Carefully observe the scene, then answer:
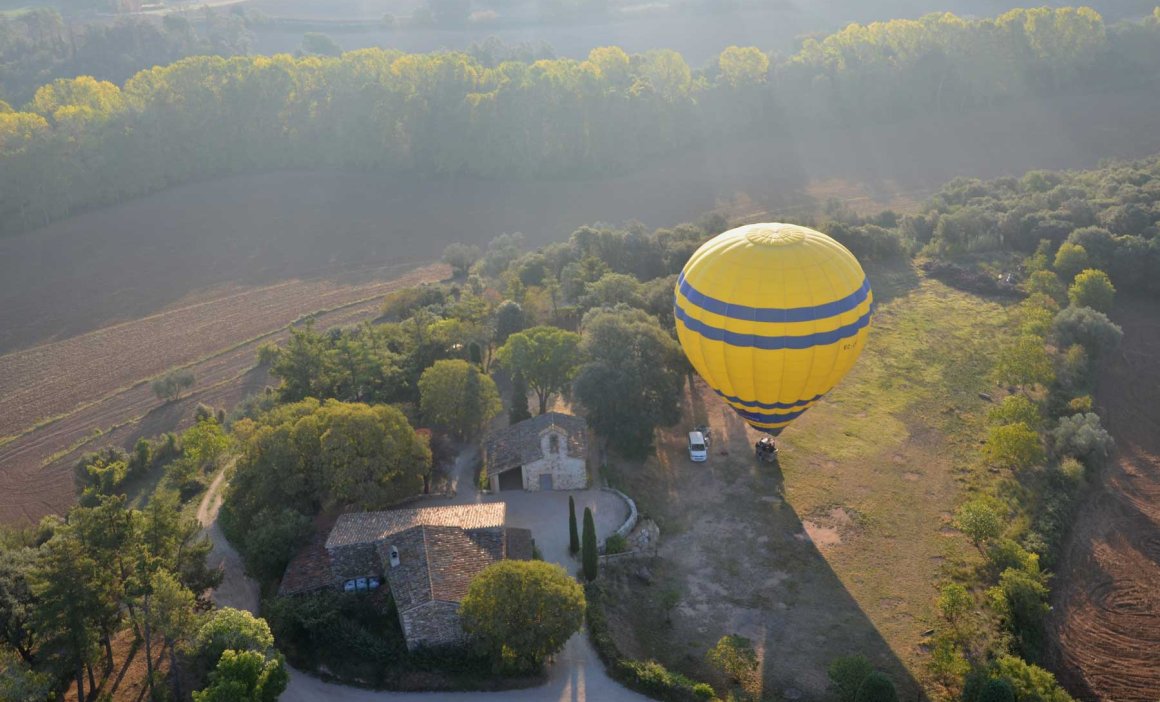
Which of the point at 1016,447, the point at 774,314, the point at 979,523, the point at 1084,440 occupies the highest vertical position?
the point at 774,314

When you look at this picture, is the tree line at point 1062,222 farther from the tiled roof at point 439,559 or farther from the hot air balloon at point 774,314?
the tiled roof at point 439,559

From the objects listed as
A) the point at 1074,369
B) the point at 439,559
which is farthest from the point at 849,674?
the point at 1074,369

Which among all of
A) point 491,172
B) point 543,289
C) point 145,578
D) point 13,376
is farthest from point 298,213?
point 145,578

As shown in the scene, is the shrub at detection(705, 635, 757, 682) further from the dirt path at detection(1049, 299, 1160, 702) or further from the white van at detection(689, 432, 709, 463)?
the white van at detection(689, 432, 709, 463)

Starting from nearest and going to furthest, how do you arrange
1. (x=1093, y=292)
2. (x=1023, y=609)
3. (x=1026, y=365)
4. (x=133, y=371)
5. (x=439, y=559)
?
(x=1023, y=609), (x=439, y=559), (x=1026, y=365), (x=1093, y=292), (x=133, y=371)

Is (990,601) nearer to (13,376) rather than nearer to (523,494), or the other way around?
(523,494)

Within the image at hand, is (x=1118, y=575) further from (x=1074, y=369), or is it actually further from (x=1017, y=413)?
(x=1074, y=369)

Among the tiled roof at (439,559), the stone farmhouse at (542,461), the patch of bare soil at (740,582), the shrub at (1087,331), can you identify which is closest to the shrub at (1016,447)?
the patch of bare soil at (740,582)

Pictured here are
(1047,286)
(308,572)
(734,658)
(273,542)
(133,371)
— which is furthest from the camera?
(133,371)
